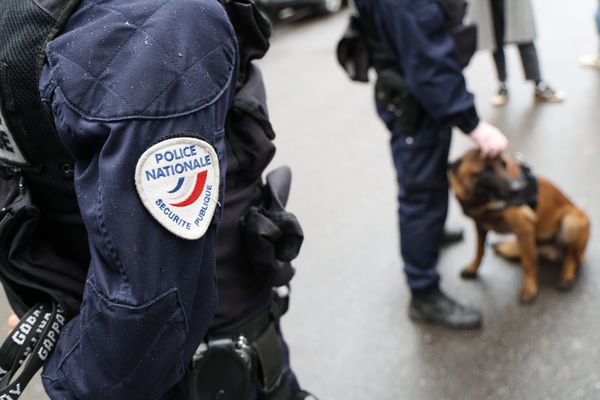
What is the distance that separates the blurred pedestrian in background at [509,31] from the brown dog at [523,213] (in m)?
2.39

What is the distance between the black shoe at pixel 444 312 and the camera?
3248mm

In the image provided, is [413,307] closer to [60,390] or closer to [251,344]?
[251,344]

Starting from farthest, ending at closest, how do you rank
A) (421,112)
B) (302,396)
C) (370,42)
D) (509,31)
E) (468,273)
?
(509,31)
(468,273)
(370,42)
(421,112)
(302,396)

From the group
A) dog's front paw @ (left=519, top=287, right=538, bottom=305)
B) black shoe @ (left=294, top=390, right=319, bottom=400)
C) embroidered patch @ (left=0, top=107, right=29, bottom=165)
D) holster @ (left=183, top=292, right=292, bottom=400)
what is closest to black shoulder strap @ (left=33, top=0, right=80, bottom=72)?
embroidered patch @ (left=0, top=107, right=29, bottom=165)

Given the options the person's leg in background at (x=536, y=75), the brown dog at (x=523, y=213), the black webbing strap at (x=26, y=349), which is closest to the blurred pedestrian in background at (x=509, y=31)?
the person's leg in background at (x=536, y=75)

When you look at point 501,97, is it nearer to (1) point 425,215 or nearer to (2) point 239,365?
(1) point 425,215

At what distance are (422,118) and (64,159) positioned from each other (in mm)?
1933

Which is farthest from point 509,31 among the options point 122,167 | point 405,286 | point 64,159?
point 122,167

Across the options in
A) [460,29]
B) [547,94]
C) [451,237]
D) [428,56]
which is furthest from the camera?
[547,94]

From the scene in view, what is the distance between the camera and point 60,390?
1292 millimetres

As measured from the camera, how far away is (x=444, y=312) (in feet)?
10.7

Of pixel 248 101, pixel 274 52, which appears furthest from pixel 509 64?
pixel 248 101

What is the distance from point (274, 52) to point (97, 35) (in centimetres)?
795

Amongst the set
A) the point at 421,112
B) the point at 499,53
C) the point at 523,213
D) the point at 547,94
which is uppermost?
the point at 421,112
